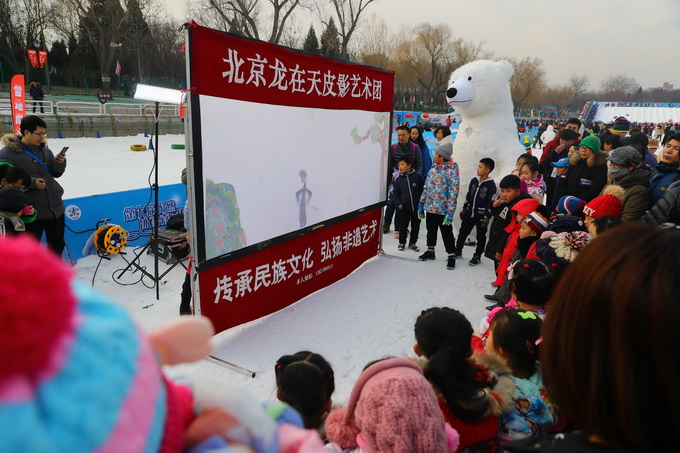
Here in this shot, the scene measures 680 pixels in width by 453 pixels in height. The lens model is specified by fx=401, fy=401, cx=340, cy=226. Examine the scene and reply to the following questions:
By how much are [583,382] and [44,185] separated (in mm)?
4714

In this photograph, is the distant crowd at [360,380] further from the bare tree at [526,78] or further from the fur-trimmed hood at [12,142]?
the bare tree at [526,78]

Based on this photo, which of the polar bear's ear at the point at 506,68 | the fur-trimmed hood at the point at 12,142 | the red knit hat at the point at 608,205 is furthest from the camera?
the polar bear's ear at the point at 506,68

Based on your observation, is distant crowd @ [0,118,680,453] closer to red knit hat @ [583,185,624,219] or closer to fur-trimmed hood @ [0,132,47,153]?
red knit hat @ [583,185,624,219]

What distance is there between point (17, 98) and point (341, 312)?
12914 mm

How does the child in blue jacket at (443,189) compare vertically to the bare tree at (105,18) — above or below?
below

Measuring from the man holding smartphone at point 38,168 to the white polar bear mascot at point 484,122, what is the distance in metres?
5.37

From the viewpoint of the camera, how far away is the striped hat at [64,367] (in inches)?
16.1

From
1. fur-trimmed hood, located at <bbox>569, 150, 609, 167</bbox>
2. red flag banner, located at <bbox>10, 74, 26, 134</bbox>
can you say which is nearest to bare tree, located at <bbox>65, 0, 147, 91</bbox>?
red flag banner, located at <bbox>10, 74, 26, 134</bbox>

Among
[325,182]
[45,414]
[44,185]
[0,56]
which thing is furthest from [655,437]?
[0,56]

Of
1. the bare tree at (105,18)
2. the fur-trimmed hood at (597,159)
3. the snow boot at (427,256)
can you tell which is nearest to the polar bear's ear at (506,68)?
the fur-trimmed hood at (597,159)

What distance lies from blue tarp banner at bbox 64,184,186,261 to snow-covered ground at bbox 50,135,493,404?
289 millimetres

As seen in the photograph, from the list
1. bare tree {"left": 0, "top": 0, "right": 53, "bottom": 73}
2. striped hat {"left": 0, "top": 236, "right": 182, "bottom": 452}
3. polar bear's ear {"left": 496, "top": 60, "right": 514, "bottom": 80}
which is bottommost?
striped hat {"left": 0, "top": 236, "right": 182, "bottom": 452}

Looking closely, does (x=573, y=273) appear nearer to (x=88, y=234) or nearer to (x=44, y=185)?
(x=44, y=185)

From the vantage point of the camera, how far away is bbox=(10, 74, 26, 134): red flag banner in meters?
11.3
